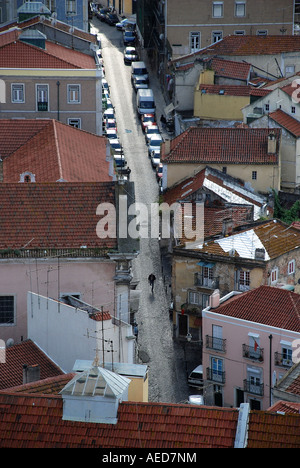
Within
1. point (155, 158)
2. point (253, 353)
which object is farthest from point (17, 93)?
point (253, 353)

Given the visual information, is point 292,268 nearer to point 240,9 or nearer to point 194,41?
point 194,41

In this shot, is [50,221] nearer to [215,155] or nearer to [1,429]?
[1,429]

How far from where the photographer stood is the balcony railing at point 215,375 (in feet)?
230

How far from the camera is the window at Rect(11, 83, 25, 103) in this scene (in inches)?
Answer: 3622

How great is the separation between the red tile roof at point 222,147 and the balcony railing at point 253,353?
83.5 feet

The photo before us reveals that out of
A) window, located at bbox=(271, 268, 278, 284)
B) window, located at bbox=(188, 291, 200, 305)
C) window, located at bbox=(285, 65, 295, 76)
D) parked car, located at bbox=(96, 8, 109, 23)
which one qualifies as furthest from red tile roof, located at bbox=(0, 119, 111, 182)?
parked car, located at bbox=(96, 8, 109, 23)

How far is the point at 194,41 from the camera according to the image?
395 ft

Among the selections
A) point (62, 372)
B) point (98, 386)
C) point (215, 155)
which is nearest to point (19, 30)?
point (215, 155)

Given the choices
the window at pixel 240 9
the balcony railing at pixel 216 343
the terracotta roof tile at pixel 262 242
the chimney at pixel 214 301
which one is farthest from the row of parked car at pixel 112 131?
the balcony railing at pixel 216 343

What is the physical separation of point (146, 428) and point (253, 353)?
26268mm

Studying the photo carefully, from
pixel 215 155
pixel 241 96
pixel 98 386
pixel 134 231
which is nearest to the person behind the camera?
pixel 98 386

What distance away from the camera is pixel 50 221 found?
62094 millimetres
